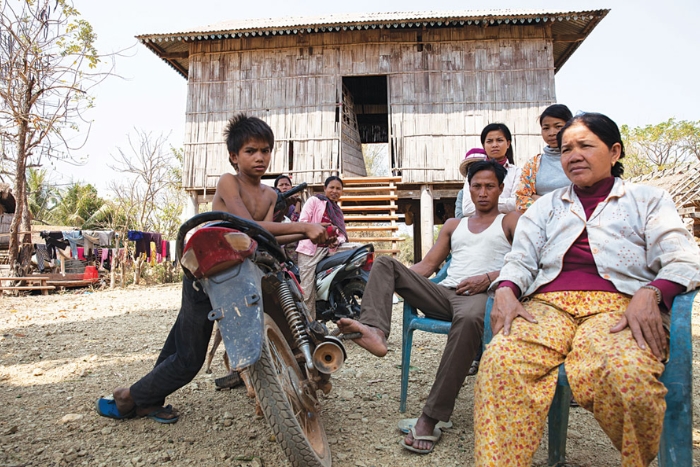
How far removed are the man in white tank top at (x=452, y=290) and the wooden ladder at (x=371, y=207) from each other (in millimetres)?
6226

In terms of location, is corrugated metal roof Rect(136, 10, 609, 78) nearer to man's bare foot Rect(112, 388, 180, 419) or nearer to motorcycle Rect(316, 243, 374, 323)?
motorcycle Rect(316, 243, 374, 323)

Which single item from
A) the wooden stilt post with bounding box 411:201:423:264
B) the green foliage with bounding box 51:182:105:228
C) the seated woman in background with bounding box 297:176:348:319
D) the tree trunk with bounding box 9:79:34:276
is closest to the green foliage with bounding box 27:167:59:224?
the green foliage with bounding box 51:182:105:228

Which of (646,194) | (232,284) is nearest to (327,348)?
(232,284)

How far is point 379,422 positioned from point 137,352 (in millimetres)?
2687

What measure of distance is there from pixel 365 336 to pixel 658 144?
89.2ft

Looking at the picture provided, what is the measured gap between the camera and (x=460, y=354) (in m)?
2.11

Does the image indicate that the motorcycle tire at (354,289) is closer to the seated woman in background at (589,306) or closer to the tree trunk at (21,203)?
the seated woman in background at (589,306)

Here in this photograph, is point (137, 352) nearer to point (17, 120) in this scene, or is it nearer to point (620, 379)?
point (620, 379)

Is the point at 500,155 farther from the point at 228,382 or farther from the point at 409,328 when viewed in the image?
the point at 228,382

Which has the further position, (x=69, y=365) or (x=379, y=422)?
(x=69, y=365)

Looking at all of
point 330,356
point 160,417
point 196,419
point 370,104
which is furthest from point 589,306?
point 370,104

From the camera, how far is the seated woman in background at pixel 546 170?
2.87 m

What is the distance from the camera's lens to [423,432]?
6.84 ft

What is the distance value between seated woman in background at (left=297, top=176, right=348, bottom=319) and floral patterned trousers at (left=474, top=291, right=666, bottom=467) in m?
2.81
